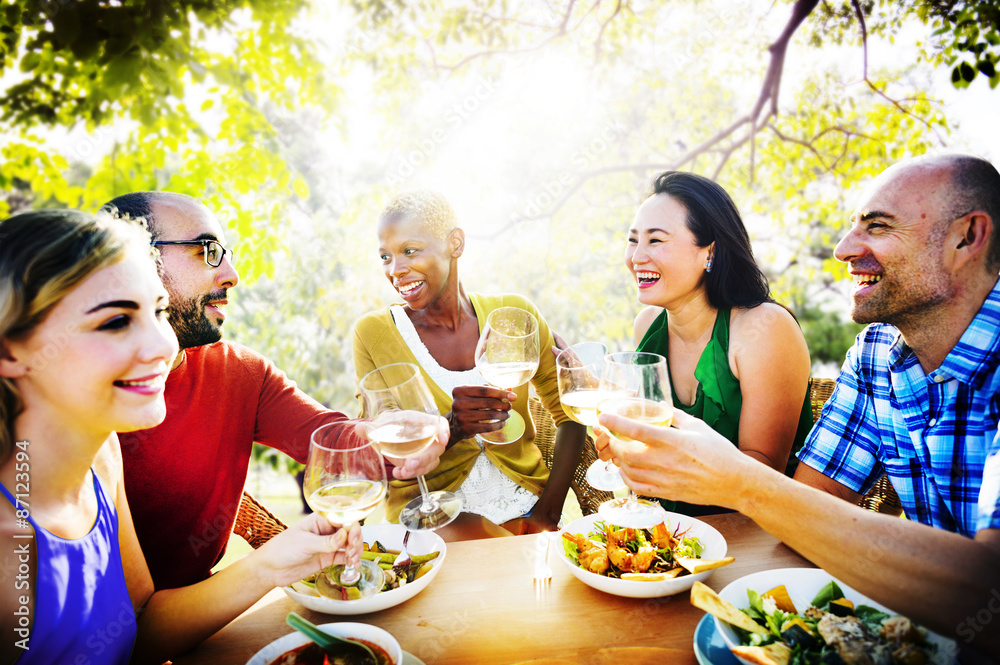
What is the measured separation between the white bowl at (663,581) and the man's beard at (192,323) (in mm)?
1472

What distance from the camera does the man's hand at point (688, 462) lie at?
Answer: 1.35 meters

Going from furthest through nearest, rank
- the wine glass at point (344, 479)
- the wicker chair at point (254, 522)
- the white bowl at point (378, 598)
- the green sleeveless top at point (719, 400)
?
the green sleeveless top at point (719, 400) < the wicker chair at point (254, 522) < the white bowl at point (378, 598) < the wine glass at point (344, 479)

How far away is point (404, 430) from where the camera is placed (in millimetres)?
1627

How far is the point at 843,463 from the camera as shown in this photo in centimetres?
194

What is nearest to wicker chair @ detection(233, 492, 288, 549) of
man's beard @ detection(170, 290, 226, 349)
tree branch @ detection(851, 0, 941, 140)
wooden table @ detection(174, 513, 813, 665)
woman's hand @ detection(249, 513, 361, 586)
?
man's beard @ detection(170, 290, 226, 349)

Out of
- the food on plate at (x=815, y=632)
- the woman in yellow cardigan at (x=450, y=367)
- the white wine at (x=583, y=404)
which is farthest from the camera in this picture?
the woman in yellow cardigan at (x=450, y=367)

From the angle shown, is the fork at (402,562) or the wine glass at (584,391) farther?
the wine glass at (584,391)

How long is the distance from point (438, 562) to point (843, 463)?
1.45m

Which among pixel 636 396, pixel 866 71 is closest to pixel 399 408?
pixel 636 396

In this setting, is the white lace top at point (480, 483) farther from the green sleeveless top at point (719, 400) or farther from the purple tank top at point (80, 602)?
the purple tank top at point (80, 602)

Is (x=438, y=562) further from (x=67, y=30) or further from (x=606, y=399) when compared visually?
(x=67, y=30)

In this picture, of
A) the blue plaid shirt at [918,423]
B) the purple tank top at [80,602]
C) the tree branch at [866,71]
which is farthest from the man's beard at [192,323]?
the tree branch at [866,71]

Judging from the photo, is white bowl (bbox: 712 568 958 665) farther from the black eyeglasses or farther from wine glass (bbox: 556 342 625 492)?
the black eyeglasses

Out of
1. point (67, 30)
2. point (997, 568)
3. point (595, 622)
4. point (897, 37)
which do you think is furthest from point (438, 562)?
point (897, 37)
